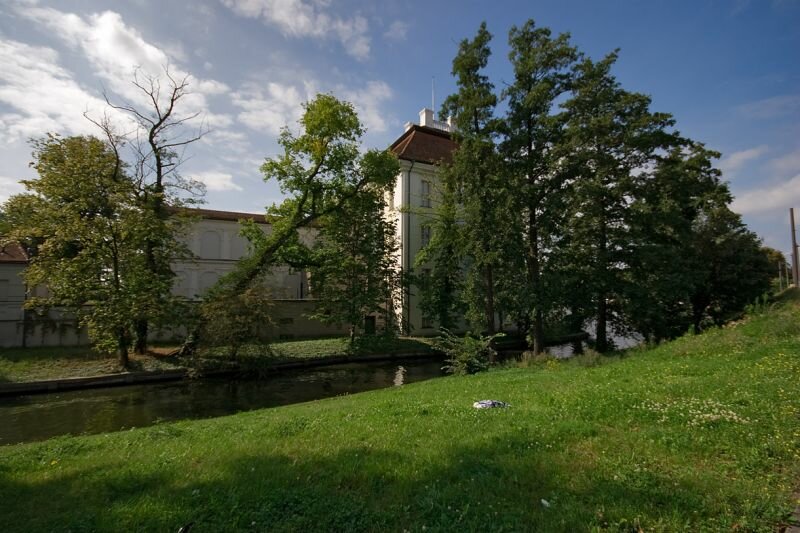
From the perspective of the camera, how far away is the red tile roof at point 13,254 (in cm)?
2444

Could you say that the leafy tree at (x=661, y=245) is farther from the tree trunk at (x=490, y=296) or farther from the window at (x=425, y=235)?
the window at (x=425, y=235)

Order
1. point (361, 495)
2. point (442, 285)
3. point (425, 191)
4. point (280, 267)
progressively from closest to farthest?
point (361, 495), point (442, 285), point (425, 191), point (280, 267)

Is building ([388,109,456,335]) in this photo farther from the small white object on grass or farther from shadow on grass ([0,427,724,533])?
shadow on grass ([0,427,724,533])

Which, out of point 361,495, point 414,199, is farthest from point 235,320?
point 414,199

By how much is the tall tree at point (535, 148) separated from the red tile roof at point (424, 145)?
11057 millimetres

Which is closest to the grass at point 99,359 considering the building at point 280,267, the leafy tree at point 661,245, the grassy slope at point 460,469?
the building at point 280,267

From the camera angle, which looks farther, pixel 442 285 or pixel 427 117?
pixel 427 117

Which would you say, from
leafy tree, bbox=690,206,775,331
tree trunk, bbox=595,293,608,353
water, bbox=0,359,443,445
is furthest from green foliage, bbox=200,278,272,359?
leafy tree, bbox=690,206,775,331

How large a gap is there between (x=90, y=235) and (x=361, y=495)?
19.8m

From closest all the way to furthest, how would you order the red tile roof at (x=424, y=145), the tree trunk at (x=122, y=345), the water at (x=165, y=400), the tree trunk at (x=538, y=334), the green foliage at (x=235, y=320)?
1. the water at (x=165, y=400)
2. the tree trunk at (x=122, y=345)
3. the green foliage at (x=235, y=320)
4. the tree trunk at (x=538, y=334)
5. the red tile roof at (x=424, y=145)

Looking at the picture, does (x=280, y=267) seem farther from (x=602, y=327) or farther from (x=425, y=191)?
(x=602, y=327)

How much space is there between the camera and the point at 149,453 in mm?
5766

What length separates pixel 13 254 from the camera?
993 inches

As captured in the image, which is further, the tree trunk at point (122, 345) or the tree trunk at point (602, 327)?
the tree trunk at point (602, 327)
